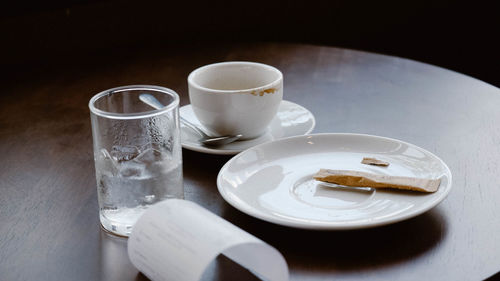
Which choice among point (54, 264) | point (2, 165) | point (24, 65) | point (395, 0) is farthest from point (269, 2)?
point (54, 264)

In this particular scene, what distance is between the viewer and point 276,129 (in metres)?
0.97

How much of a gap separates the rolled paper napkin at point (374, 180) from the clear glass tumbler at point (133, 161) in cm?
19

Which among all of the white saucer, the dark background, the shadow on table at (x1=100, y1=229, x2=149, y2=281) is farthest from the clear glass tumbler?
the dark background

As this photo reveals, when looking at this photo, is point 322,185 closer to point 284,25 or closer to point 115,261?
point 115,261

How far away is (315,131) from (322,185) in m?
0.22

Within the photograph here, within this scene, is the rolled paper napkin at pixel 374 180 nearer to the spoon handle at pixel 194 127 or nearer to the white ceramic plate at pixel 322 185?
the white ceramic plate at pixel 322 185

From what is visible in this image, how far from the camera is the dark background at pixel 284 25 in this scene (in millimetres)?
1620

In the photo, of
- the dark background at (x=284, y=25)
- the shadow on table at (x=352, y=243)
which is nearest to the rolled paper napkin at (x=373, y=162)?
the shadow on table at (x=352, y=243)

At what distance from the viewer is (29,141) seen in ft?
3.17

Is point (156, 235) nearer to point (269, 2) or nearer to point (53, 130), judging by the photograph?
point (53, 130)

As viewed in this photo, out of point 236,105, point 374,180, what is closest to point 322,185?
point 374,180

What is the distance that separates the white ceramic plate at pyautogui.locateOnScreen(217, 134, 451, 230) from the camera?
0.68 m

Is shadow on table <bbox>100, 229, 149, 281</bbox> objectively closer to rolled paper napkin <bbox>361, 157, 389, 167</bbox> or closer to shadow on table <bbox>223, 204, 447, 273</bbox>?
shadow on table <bbox>223, 204, 447, 273</bbox>

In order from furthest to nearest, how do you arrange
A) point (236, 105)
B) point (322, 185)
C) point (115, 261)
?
point (236, 105) → point (322, 185) → point (115, 261)
